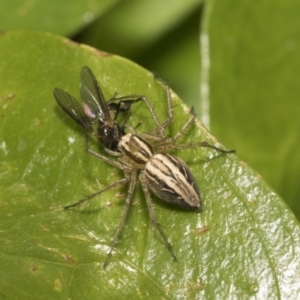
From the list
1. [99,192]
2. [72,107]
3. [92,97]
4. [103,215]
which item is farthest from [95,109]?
[103,215]

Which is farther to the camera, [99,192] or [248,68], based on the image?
[248,68]

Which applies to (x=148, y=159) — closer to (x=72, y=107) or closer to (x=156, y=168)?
(x=156, y=168)

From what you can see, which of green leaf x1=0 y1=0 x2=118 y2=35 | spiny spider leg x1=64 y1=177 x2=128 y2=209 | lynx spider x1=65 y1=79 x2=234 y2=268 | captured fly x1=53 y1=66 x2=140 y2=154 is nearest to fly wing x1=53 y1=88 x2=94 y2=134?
captured fly x1=53 y1=66 x2=140 y2=154

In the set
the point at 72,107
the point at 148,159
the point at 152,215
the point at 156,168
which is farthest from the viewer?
the point at 148,159

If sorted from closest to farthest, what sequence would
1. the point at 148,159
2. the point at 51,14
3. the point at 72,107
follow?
the point at 72,107, the point at 148,159, the point at 51,14

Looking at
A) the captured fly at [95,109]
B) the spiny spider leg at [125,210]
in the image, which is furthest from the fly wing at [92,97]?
the spiny spider leg at [125,210]

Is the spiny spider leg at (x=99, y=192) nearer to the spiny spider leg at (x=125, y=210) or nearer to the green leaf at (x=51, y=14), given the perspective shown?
the spiny spider leg at (x=125, y=210)
